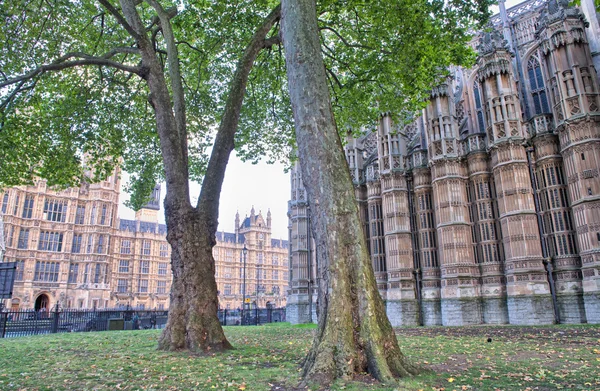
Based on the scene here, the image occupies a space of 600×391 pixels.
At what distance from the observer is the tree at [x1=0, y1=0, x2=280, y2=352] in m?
A: 9.88

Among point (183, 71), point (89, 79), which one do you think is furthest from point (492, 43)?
point (89, 79)

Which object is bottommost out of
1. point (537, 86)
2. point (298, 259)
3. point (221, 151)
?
point (298, 259)

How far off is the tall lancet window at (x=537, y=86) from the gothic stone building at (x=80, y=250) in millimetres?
44882

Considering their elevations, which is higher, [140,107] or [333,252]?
[140,107]

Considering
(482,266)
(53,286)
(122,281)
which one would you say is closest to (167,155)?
(482,266)

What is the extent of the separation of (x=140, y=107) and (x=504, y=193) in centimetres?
1829

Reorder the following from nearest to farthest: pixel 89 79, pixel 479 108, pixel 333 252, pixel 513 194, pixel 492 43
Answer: pixel 333 252
pixel 89 79
pixel 513 194
pixel 492 43
pixel 479 108

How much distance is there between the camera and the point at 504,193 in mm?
20484

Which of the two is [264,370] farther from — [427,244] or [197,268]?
[427,244]

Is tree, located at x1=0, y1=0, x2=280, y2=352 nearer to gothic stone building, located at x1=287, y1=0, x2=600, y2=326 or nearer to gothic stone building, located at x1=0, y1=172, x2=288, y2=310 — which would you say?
gothic stone building, located at x1=287, y1=0, x2=600, y2=326

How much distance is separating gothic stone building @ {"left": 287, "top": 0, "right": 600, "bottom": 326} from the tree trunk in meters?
13.3

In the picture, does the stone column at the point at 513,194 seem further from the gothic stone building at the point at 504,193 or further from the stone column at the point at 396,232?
the stone column at the point at 396,232

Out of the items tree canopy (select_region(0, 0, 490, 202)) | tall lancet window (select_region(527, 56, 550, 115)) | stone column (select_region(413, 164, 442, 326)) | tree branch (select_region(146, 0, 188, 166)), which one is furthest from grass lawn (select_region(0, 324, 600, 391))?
tall lancet window (select_region(527, 56, 550, 115))

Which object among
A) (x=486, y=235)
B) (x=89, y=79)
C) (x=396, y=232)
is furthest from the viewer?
(x=396, y=232)
